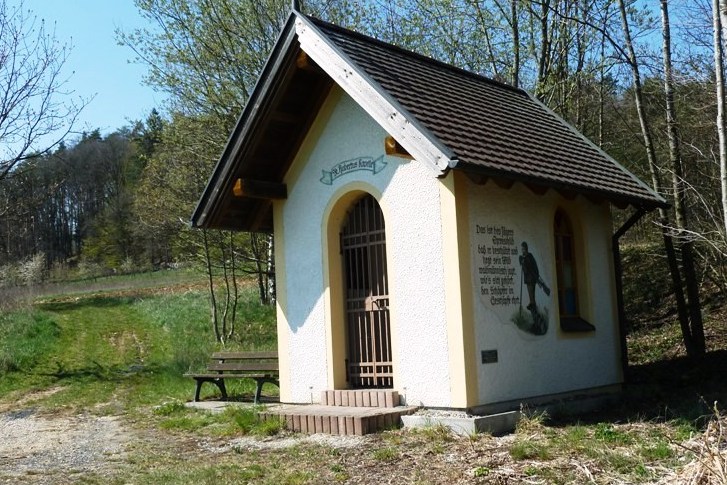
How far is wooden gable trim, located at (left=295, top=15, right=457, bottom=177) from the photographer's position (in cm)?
910

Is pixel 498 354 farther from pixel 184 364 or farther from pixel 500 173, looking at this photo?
pixel 184 364

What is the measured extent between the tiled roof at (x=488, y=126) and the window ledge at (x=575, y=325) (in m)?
1.90

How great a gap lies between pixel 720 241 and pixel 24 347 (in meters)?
18.2

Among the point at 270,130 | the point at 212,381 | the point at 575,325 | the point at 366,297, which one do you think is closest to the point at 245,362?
the point at 212,381

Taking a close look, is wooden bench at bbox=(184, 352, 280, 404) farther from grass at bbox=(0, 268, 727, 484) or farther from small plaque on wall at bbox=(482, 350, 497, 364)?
small plaque on wall at bbox=(482, 350, 497, 364)

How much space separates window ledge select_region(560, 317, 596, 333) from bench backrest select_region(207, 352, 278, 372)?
185 inches

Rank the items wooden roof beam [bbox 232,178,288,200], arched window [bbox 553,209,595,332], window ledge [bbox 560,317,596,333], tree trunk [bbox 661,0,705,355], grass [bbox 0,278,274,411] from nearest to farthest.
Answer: window ledge [bbox 560,317,596,333], wooden roof beam [bbox 232,178,288,200], arched window [bbox 553,209,595,332], tree trunk [bbox 661,0,705,355], grass [bbox 0,278,274,411]

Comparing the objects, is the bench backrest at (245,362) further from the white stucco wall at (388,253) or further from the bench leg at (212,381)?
the white stucco wall at (388,253)

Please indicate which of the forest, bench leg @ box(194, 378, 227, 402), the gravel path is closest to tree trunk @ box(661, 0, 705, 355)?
the forest

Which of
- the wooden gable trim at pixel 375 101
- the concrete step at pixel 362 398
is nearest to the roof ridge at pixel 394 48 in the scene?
the wooden gable trim at pixel 375 101

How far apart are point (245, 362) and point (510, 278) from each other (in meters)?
5.54

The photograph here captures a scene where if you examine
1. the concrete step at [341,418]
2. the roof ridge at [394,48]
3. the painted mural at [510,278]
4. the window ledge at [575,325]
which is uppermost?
the roof ridge at [394,48]

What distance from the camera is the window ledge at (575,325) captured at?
11391mm

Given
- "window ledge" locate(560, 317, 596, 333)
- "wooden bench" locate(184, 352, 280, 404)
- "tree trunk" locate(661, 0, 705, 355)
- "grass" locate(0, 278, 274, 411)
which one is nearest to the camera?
"window ledge" locate(560, 317, 596, 333)
